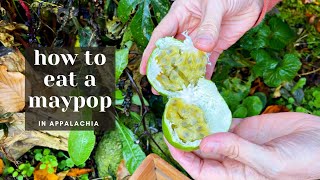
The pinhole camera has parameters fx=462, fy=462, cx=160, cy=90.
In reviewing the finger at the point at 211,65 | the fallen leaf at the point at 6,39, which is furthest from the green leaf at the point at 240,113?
the fallen leaf at the point at 6,39

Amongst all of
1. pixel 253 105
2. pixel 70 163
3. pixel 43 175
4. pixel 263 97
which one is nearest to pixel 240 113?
pixel 253 105

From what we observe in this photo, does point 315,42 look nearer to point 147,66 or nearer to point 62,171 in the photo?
point 147,66

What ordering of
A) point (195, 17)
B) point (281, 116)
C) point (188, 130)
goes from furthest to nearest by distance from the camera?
point (195, 17)
point (281, 116)
point (188, 130)

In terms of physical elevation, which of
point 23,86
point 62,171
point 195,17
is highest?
point 195,17

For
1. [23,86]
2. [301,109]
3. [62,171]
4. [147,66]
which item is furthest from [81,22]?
[301,109]

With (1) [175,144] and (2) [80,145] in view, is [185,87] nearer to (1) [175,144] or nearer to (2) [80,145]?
(1) [175,144]

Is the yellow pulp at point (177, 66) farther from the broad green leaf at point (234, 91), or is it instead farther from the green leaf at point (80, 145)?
the broad green leaf at point (234, 91)

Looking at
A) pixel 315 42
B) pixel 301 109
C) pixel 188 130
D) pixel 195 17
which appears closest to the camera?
pixel 188 130
